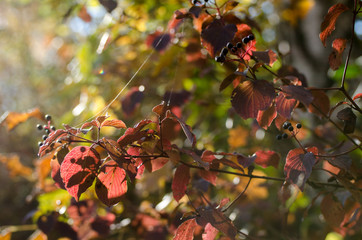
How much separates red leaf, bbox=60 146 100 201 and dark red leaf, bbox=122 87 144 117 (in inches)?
17.9

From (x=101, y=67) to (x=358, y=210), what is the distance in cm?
114

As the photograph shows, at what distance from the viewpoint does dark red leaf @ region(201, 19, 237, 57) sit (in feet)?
2.10

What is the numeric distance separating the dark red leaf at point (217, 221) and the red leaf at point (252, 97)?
191mm

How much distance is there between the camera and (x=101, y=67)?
1501mm

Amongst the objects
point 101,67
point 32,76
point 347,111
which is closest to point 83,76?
point 101,67

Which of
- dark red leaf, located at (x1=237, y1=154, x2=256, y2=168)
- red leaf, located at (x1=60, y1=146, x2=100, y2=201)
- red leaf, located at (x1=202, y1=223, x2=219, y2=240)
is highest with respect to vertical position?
red leaf, located at (x1=60, y1=146, x2=100, y2=201)

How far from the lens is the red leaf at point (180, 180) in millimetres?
735

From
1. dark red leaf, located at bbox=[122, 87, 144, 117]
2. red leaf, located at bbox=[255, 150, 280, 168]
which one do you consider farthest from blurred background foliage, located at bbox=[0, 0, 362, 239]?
red leaf, located at bbox=[255, 150, 280, 168]

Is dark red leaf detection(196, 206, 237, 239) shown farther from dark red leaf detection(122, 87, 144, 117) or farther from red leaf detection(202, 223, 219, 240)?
dark red leaf detection(122, 87, 144, 117)

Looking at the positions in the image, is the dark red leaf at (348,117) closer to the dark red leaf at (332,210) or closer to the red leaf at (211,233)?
the dark red leaf at (332,210)

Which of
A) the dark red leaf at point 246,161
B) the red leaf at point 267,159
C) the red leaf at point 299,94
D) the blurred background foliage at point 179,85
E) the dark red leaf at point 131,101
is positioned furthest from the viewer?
the blurred background foliage at point 179,85

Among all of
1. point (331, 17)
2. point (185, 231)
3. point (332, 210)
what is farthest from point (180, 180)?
point (331, 17)

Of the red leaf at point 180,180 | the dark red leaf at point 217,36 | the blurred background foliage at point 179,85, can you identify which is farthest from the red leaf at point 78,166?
the blurred background foliage at point 179,85

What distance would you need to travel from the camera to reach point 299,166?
0.58 metres
